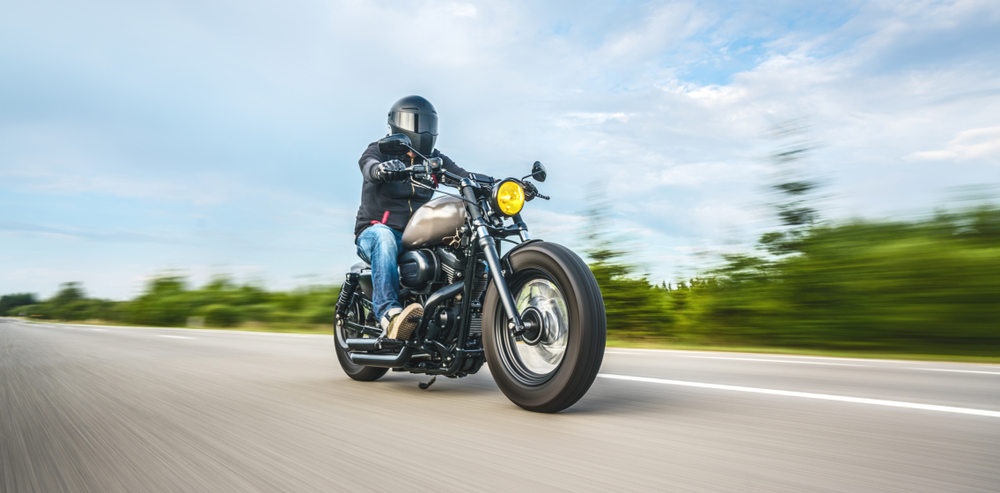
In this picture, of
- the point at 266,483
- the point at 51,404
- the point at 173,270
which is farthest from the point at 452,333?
the point at 173,270

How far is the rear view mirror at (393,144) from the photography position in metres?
3.55

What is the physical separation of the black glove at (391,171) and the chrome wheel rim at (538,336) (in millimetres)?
969

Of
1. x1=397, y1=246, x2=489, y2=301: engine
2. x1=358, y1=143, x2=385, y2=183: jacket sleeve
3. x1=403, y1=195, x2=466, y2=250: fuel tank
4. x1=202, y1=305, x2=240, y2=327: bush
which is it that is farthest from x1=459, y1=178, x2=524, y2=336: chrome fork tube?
x1=202, y1=305, x2=240, y2=327: bush

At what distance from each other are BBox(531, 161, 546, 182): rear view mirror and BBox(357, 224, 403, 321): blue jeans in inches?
37.5

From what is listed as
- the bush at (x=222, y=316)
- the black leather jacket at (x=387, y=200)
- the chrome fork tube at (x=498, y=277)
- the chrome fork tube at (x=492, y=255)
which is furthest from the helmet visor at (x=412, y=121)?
the bush at (x=222, y=316)

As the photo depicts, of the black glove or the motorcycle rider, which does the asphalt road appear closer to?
the motorcycle rider

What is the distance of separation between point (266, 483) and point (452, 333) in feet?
5.50

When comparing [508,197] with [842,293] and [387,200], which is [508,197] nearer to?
[387,200]

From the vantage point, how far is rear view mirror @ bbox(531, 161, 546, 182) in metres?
3.88

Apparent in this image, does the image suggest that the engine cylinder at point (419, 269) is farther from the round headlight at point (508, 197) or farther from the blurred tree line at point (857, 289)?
the blurred tree line at point (857, 289)

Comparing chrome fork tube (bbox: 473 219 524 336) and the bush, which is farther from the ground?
the bush

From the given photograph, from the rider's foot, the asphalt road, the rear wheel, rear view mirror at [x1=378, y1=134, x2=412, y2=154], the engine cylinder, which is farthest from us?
the rear wheel

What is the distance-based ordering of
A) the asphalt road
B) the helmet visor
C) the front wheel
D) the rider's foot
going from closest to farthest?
the asphalt road
the front wheel
the rider's foot
the helmet visor

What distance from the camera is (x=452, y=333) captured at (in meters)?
3.64
